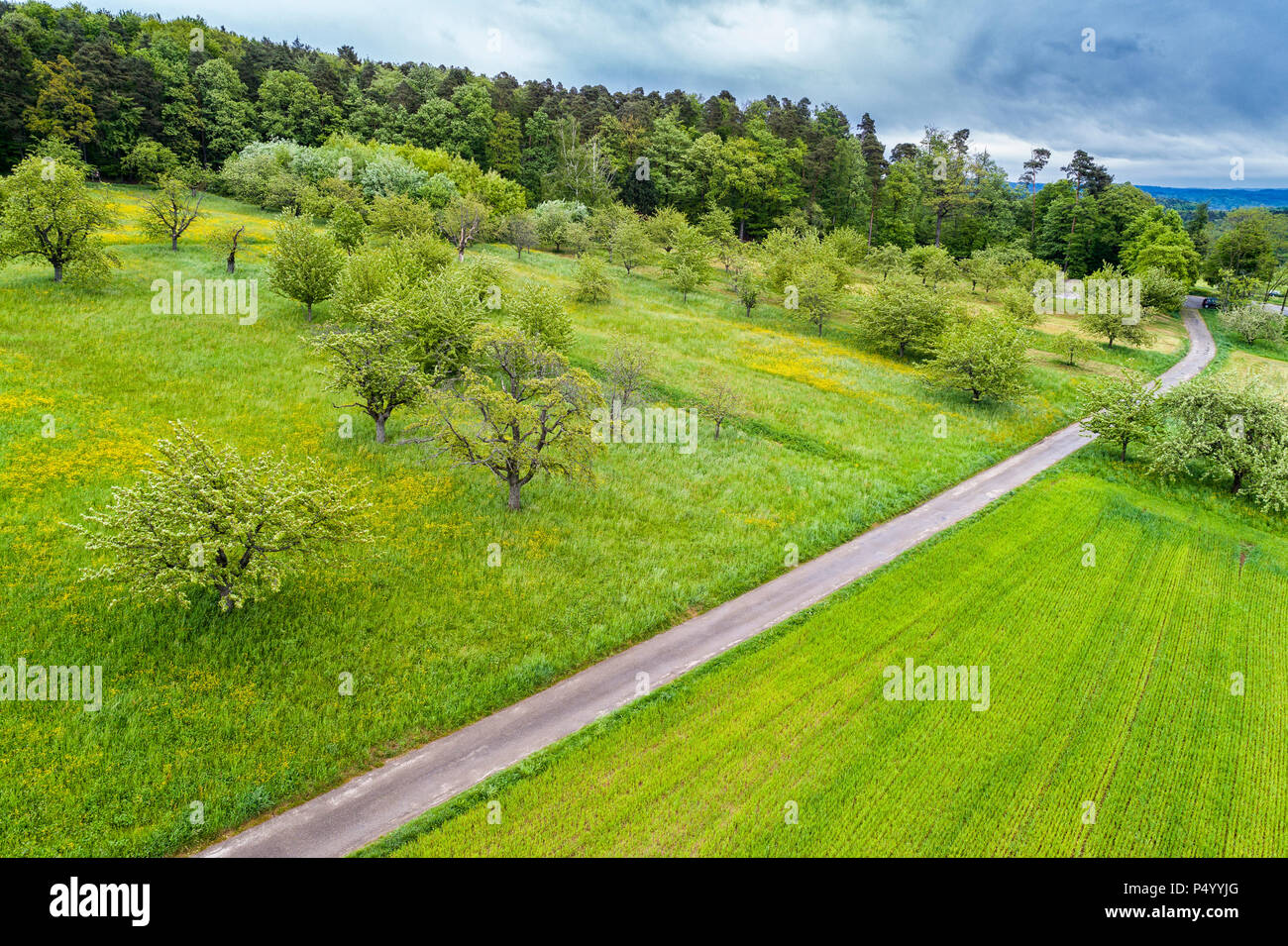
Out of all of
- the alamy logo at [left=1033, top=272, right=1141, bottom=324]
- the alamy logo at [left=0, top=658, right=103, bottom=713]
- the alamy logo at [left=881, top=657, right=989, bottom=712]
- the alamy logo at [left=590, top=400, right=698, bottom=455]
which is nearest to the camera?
the alamy logo at [left=0, top=658, right=103, bottom=713]

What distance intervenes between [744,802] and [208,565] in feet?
50.0

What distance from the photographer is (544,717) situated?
16188 millimetres

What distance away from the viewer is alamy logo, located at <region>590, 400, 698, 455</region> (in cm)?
3438

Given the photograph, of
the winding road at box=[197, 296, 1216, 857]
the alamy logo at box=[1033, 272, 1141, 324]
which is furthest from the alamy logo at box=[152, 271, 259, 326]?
the alamy logo at box=[1033, 272, 1141, 324]

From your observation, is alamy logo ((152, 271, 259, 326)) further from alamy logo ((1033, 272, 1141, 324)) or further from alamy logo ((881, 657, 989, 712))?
alamy logo ((1033, 272, 1141, 324))

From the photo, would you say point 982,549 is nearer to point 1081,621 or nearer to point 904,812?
point 1081,621
